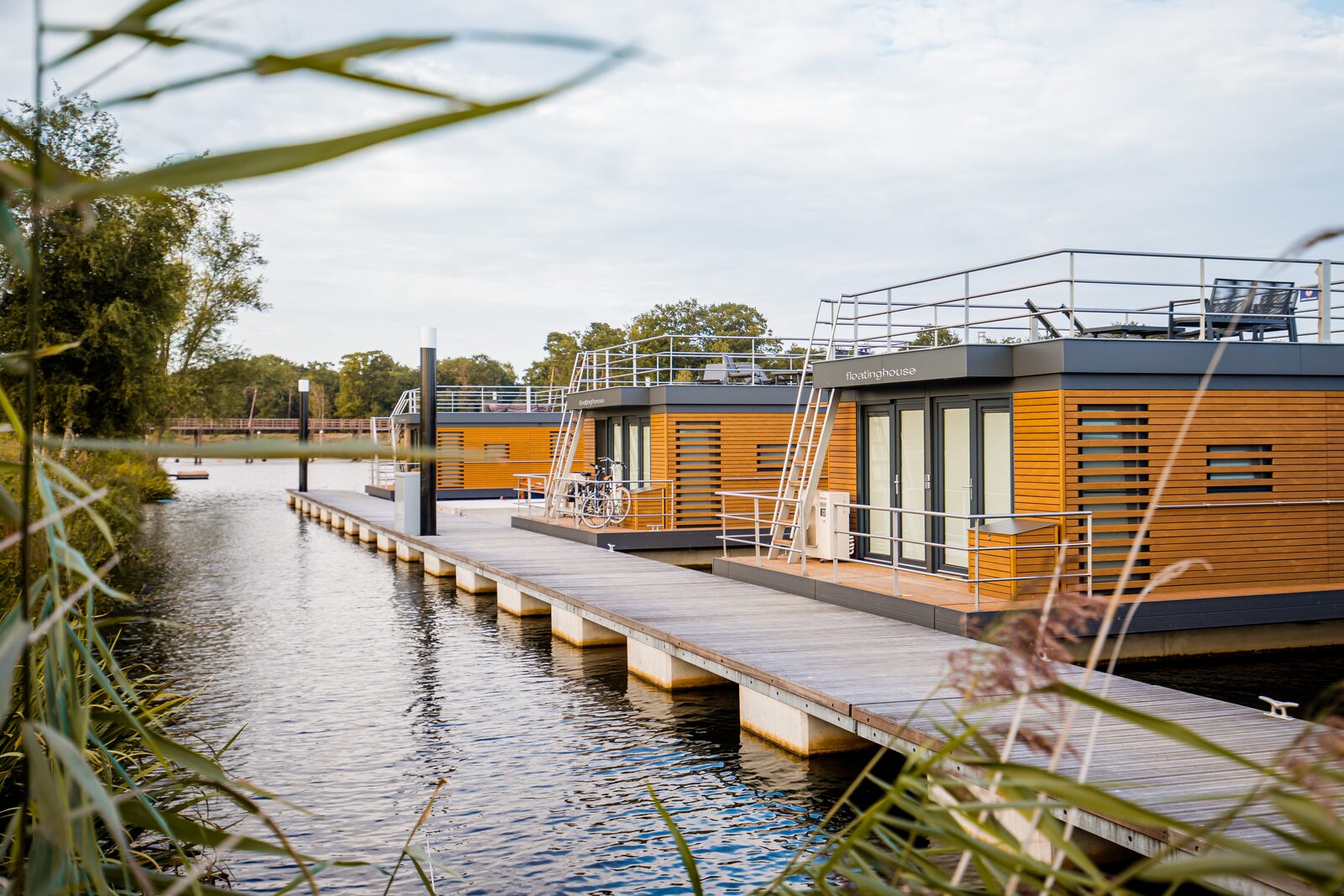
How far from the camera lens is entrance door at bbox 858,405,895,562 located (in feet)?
45.6

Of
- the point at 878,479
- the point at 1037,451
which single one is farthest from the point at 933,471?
the point at 1037,451

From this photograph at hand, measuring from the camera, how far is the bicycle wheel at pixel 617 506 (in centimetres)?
1917

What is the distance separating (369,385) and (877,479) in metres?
81.1

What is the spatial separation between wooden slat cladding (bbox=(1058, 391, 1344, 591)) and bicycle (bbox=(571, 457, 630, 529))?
890 cm

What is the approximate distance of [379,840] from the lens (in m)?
6.62

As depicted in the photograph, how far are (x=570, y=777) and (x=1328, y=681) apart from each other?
7.21 metres

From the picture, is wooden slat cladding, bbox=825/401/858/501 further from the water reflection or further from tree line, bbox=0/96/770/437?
tree line, bbox=0/96/770/437

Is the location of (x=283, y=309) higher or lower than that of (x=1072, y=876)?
higher

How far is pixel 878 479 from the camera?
46.8 ft

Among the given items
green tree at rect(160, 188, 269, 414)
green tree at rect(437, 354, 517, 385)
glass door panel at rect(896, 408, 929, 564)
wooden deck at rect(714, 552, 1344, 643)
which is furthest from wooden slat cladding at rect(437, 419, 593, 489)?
green tree at rect(437, 354, 517, 385)

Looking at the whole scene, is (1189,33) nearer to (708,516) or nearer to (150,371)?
(708,516)

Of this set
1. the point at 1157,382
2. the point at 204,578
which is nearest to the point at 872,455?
the point at 1157,382

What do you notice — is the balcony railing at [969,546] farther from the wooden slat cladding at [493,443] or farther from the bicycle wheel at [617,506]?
the wooden slat cladding at [493,443]

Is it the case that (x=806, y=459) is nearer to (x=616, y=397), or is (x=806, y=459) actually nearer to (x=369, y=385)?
(x=616, y=397)
